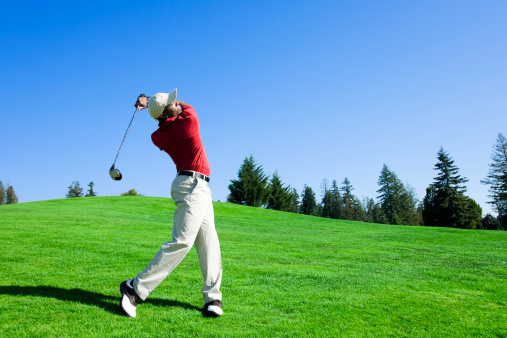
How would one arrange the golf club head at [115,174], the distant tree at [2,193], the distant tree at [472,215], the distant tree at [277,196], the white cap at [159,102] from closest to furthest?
the white cap at [159,102] < the golf club head at [115,174] < the distant tree at [472,215] < the distant tree at [277,196] < the distant tree at [2,193]

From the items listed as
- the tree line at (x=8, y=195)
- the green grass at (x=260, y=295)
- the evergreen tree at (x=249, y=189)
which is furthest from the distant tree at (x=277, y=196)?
the tree line at (x=8, y=195)

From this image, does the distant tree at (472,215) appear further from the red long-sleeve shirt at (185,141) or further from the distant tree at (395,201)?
the red long-sleeve shirt at (185,141)

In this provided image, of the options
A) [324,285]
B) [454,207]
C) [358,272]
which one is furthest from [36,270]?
[454,207]

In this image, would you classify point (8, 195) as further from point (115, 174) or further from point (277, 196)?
point (115, 174)

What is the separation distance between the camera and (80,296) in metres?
4.09

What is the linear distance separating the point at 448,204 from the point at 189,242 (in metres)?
54.6

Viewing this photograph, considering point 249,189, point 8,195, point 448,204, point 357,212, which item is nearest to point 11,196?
point 8,195

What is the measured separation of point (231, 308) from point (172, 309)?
64 cm

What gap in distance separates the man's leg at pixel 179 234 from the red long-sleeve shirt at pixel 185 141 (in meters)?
0.20

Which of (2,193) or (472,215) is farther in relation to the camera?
(2,193)

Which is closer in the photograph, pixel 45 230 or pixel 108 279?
pixel 108 279

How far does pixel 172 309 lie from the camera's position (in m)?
3.80

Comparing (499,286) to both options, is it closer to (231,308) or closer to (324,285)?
(324,285)

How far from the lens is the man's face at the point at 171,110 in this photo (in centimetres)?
418
